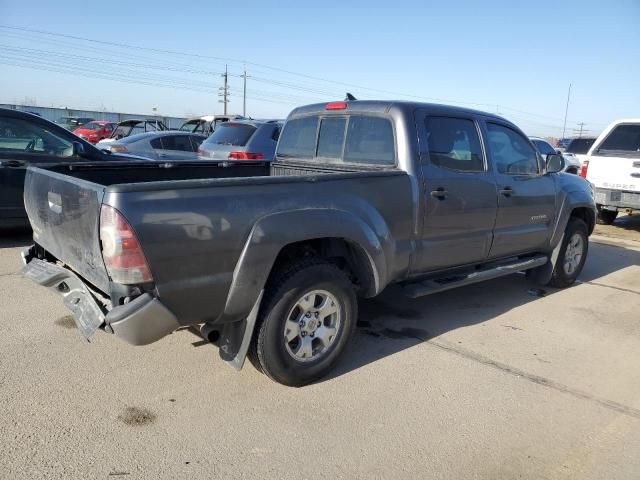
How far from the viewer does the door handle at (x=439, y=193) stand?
4.15 metres

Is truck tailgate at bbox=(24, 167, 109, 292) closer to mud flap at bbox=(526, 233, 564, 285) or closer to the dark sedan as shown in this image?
the dark sedan

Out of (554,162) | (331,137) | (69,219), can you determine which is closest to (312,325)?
(69,219)

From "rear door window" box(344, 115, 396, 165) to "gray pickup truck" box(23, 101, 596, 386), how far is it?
0.6 inches

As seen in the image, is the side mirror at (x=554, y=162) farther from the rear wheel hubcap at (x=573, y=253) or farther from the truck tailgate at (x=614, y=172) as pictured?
the truck tailgate at (x=614, y=172)

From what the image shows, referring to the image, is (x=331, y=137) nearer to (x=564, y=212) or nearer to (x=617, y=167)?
(x=564, y=212)

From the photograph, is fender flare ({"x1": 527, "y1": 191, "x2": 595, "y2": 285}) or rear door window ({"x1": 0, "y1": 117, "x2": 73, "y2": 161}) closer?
fender flare ({"x1": 527, "y1": 191, "x2": 595, "y2": 285})

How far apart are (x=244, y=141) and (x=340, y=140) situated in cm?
535

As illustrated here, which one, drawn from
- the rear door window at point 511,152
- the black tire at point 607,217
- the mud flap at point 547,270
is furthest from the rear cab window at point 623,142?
the rear door window at point 511,152

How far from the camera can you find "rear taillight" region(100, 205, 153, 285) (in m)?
2.66

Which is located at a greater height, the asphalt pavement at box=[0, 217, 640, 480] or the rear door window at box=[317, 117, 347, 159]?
the rear door window at box=[317, 117, 347, 159]

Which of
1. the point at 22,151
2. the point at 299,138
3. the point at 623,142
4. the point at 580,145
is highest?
the point at 580,145

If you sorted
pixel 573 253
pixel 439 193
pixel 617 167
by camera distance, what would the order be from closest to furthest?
pixel 439 193
pixel 573 253
pixel 617 167

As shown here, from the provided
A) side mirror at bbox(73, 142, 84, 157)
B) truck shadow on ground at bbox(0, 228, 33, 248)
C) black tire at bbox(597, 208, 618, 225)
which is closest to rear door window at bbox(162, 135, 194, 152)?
truck shadow on ground at bbox(0, 228, 33, 248)

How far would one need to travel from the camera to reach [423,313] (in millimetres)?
5020
